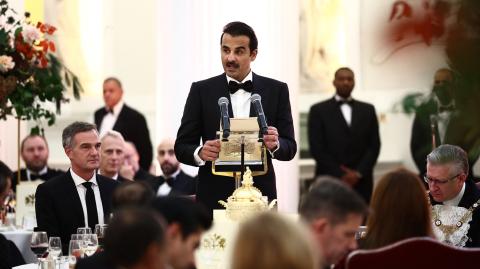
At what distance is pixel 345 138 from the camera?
1020 cm

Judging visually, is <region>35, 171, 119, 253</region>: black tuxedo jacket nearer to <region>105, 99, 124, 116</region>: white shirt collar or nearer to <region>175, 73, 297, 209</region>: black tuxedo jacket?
<region>175, 73, 297, 209</region>: black tuxedo jacket

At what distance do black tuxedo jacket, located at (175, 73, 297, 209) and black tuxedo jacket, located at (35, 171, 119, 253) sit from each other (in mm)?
872

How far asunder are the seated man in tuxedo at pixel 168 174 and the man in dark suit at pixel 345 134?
Result: 1737mm

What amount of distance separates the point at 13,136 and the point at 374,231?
8519mm

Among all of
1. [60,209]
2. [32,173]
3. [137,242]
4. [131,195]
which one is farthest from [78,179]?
[32,173]

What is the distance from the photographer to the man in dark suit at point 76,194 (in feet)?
18.2

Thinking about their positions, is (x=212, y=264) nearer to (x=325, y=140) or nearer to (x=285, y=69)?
(x=285, y=69)

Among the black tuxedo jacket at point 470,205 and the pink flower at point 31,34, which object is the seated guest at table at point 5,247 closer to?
the pink flower at point 31,34

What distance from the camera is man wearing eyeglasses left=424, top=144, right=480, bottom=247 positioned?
454 centimetres

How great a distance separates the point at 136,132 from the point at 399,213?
8.17m

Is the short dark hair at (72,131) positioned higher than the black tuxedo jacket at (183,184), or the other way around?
the short dark hair at (72,131)

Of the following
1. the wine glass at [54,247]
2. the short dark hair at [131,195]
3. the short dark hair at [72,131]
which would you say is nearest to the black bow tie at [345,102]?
the short dark hair at [72,131]

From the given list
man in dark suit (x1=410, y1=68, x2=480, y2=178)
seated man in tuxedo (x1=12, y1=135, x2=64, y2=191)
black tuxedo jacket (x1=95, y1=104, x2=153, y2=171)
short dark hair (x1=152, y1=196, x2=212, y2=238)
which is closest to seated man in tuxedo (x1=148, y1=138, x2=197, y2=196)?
seated man in tuxedo (x1=12, y1=135, x2=64, y2=191)

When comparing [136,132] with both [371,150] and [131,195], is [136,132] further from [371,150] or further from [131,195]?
[131,195]
